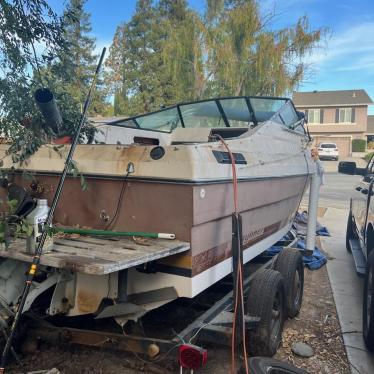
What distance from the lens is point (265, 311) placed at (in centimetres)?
348

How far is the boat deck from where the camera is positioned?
2.44m

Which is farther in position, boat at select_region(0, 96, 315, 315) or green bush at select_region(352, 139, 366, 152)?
green bush at select_region(352, 139, 366, 152)

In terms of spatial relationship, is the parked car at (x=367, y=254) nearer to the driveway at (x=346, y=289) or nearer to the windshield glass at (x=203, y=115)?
the driveway at (x=346, y=289)

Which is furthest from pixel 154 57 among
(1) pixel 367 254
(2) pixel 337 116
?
(1) pixel 367 254

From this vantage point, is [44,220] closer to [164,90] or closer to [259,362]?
[259,362]

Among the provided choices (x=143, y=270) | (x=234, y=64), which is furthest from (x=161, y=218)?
(x=234, y=64)

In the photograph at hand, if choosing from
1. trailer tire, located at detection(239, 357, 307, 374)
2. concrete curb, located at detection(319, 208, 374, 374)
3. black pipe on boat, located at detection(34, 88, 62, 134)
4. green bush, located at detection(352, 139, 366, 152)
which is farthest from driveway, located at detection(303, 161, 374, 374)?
green bush, located at detection(352, 139, 366, 152)

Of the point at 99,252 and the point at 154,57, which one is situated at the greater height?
the point at 154,57

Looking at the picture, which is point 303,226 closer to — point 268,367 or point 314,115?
point 268,367

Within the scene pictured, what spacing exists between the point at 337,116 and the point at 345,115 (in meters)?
0.87

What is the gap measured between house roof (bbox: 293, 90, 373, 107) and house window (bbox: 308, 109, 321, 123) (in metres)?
0.58

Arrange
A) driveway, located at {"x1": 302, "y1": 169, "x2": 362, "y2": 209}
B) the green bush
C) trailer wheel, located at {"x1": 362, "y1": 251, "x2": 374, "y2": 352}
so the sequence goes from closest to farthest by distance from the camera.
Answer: trailer wheel, located at {"x1": 362, "y1": 251, "x2": 374, "y2": 352} < driveway, located at {"x1": 302, "y1": 169, "x2": 362, "y2": 209} < the green bush

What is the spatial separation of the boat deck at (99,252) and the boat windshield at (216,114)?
2.70 meters

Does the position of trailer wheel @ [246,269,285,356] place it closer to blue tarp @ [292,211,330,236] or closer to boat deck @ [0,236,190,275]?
boat deck @ [0,236,190,275]
